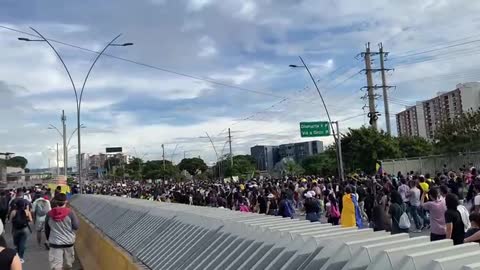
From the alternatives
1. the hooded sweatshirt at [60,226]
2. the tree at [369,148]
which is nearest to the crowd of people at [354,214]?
the hooded sweatshirt at [60,226]

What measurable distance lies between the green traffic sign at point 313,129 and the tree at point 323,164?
65.3 feet

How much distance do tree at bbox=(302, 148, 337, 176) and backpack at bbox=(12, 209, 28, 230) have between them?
47387mm

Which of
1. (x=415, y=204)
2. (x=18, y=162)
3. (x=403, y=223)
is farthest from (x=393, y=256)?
(x=18, y=162)

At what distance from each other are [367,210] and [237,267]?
11061mm

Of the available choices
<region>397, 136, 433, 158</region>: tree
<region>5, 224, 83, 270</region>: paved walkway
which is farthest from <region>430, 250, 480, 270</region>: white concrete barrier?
<region>397, 136, 433, 158</region>: tree

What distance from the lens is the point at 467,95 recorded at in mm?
80312

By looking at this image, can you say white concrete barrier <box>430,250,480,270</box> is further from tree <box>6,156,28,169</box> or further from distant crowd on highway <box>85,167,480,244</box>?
tree <box>6,156,28,169</box>

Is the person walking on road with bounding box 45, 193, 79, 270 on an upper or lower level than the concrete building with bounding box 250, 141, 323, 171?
lower

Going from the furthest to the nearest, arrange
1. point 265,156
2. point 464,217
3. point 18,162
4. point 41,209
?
point 18,162, point 265,156, point 41,209, point 464,217

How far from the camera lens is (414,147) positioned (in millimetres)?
57344

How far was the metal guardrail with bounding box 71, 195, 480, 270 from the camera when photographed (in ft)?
9.02

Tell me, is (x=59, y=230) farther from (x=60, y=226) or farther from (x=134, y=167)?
(x=134, y=167)

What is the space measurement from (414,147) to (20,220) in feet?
168

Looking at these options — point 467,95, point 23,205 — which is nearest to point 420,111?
Result: point 467,95
